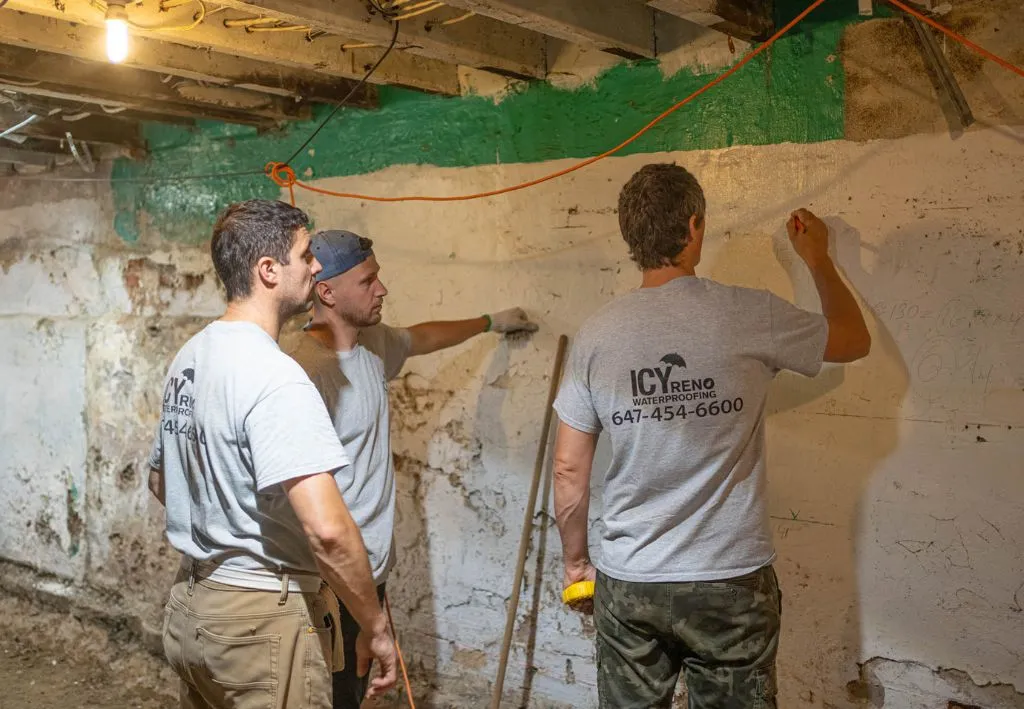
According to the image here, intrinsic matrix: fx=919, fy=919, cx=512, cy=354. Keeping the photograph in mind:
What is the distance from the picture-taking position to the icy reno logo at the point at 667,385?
1767 millimetres

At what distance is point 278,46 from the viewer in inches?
98.5

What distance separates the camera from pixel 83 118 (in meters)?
3.54

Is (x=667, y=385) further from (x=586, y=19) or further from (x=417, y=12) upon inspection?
(x=417, y=12)

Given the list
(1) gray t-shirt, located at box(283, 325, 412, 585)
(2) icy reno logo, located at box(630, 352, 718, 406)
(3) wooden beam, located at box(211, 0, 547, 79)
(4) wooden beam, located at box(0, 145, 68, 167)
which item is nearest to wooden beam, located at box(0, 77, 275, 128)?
(4) wooden beam, located at box(0, 145, 68, 167)

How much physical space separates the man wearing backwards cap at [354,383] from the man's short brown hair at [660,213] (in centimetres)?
74

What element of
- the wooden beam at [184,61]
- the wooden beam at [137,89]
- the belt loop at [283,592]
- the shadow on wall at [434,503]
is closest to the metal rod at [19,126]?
the wooden beam at [137,89]

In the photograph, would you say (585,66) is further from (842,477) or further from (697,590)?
(697,590)

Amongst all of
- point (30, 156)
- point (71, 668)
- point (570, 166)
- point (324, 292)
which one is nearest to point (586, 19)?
point (570, 166)

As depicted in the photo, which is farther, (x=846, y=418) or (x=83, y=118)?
(x=83, y=118)

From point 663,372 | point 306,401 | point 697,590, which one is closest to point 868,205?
point 663,372

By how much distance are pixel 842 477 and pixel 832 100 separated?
0.92 m

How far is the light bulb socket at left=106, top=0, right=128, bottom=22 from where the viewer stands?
206 cm

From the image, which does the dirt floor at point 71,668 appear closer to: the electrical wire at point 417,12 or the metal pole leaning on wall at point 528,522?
the metal pole leaning on wall at point 528,522

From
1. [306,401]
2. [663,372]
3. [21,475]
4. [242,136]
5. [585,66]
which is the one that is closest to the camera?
[306,401]
